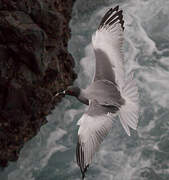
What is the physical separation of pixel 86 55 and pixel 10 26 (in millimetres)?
2740

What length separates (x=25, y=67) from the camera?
416cm

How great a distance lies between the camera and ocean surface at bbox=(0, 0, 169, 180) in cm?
512

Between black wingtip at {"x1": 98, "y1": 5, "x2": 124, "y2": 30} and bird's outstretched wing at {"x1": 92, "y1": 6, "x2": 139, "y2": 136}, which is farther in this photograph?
black wingtip at {"x1": 98, "y1": 5, "x2": 124, "y2": 30}

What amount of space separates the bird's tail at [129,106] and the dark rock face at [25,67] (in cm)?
100

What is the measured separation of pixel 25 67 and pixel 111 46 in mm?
975

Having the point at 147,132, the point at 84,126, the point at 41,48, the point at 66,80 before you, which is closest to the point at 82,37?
the point at 66,80

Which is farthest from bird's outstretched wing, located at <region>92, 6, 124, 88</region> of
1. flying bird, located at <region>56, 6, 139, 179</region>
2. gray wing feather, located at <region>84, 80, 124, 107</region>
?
gray wing feather, located at <region>84, 80, 124, 107</region>

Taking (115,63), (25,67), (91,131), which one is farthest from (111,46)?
(91,131)

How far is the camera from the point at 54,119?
559 centimetres

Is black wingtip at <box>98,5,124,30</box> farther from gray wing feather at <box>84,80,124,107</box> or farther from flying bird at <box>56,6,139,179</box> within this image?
gray wing feather at <box>84,80,124,107</box>

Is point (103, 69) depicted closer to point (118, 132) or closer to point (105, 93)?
point (105, 93)

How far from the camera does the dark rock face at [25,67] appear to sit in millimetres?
3992

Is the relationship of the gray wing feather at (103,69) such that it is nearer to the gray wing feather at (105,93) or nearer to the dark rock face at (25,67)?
the gray wing feather at (105,93)

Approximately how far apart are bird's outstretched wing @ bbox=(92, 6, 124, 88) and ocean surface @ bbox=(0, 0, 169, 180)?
1.70 metres
